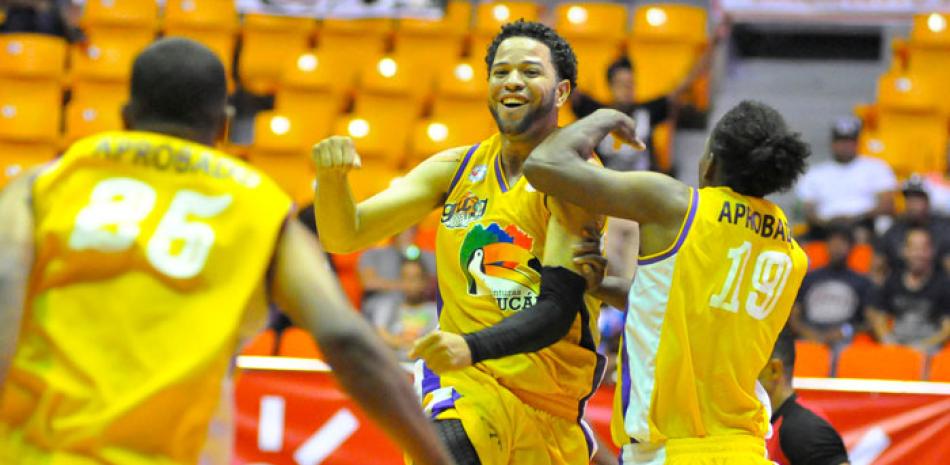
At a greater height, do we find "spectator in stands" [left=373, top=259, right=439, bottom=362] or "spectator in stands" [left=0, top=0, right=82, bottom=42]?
"spectator in stands" [left=0, top=0, right=82, bottom=42]

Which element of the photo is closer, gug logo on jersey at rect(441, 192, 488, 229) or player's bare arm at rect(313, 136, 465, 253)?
player's bare arm at rect(313, 136, 465, 253)

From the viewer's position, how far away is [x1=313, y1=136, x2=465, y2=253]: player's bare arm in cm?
464

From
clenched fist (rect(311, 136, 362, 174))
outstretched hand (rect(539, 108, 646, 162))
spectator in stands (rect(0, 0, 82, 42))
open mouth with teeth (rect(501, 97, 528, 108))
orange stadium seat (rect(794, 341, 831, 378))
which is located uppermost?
open mouth with teeth (rect(501, 97, 528, 108))

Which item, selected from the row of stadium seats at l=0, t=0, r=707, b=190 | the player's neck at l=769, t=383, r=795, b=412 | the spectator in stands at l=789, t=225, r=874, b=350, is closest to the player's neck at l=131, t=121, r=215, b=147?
the player's neck at l=769, t=383, r=795, b=412

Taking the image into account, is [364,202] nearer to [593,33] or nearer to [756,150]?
[756,150]

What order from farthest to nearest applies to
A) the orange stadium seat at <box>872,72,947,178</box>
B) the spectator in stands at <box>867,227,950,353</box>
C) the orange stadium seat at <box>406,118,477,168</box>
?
the orange stadium seat at <box>406,118,477,168</box>
the orange stadium seat at <box>872,72,947,178</box>
the spectator in stands at <box>867,227,950,353</box>

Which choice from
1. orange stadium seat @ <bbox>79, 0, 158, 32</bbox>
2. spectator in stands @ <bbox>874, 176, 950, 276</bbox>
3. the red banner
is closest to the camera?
the red banner

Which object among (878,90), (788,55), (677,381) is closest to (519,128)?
(677,381)

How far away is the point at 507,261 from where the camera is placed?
15.7 feet

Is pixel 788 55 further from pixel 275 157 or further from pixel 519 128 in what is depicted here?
pixel 519 128

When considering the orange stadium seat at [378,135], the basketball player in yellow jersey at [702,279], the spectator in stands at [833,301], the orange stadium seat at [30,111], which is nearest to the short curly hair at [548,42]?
the basketball player in yellow jersey at [702,279]

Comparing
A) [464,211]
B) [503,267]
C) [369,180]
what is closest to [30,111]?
[369,180]

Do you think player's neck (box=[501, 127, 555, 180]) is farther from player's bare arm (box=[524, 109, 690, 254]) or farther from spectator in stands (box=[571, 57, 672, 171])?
spectator in stands (box=[571, 57, 672, 171])

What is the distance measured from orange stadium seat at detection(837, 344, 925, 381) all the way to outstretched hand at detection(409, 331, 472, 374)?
16.7 feet
